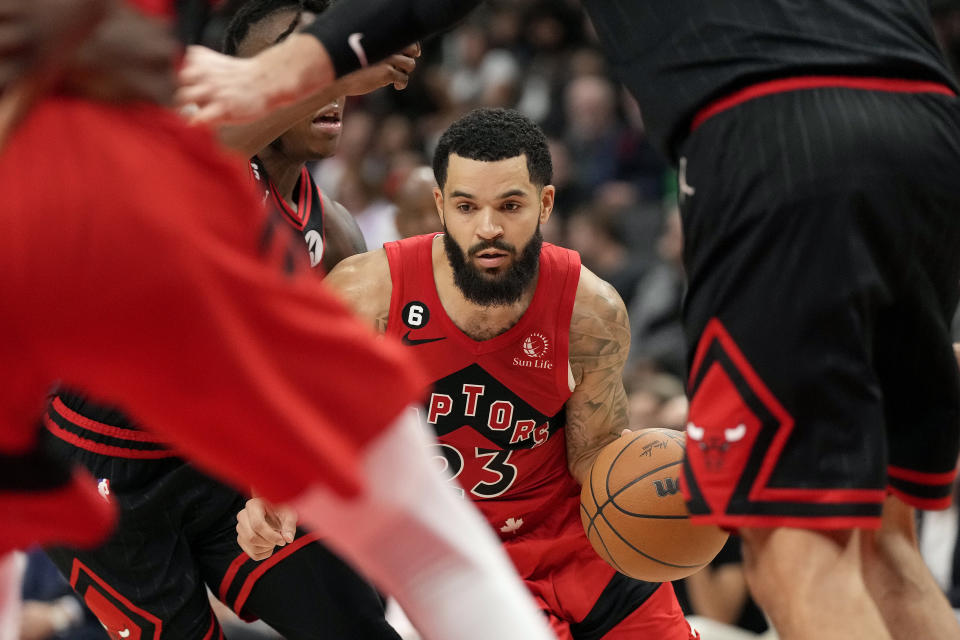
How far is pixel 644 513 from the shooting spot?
332 centimetres

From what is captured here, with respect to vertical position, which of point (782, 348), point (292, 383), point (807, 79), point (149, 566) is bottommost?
point (149, 566)

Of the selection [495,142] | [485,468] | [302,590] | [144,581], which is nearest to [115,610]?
[144,581]

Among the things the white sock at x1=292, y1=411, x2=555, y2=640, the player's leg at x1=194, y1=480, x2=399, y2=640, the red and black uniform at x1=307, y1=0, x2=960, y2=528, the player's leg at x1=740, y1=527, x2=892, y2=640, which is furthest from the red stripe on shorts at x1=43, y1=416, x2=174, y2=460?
the player's leg at x1=740, y1=527, x2=892, y2=640

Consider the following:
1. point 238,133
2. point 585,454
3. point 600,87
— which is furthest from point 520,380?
point 600,87

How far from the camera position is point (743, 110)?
7.26ft

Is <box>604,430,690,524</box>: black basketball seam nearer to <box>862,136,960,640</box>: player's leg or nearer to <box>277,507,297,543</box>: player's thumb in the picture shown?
<box>862,136,960,640</box>: player's leg

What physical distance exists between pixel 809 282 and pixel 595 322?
5.19ft

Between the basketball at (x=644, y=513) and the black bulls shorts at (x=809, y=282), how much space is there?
100 centimetres

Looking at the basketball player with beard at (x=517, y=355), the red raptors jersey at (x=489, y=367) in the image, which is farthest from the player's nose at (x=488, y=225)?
the red raptors jersey at (x=489, y=367)

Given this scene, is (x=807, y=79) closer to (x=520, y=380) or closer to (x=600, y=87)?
(x=520, y=380)

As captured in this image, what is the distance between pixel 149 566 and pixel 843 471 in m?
2.16

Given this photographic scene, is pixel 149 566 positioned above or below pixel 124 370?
below

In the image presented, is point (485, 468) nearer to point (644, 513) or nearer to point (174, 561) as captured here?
point (644, 513)

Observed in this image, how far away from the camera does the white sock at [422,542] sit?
1768 millimetres
